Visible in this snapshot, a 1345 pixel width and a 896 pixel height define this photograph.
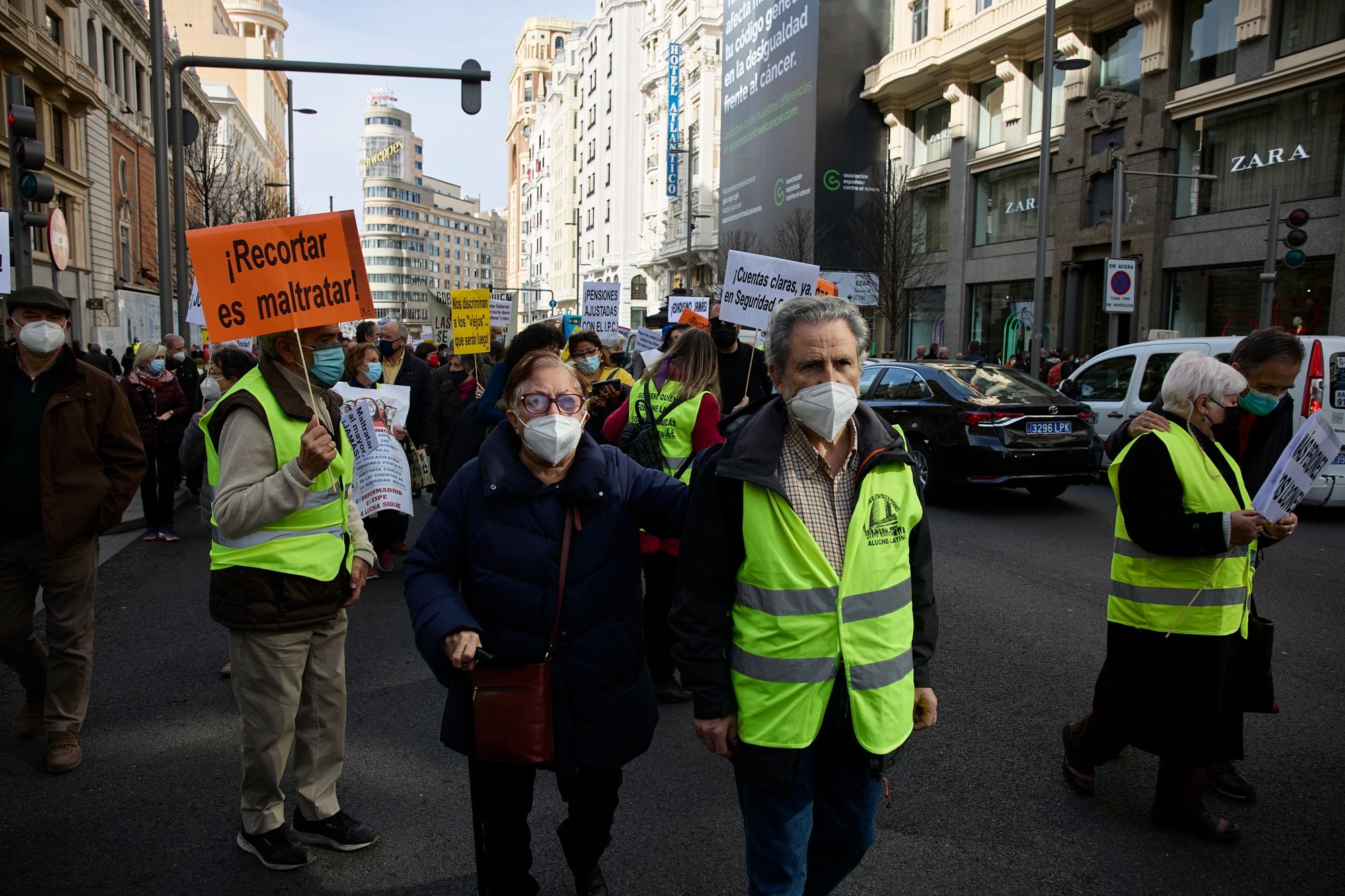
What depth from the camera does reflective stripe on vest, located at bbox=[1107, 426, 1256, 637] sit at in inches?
138

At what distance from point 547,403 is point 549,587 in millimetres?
513

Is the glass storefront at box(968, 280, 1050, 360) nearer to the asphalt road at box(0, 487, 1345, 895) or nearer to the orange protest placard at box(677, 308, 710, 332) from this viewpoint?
the orange protest placard at box(677, 308, 710, 332)

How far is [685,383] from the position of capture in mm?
5117

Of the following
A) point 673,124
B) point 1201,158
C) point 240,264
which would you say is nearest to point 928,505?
point 240,264

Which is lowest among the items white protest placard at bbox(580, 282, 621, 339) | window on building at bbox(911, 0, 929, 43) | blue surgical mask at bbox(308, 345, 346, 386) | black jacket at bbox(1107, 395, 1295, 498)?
black jacket at bbox(1107, 395, 1295, 498)

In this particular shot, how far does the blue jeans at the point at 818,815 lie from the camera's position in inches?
98.3

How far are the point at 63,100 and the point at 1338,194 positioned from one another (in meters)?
36.4

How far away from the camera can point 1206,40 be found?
2233cm

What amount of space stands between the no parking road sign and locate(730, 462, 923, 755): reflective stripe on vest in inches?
684

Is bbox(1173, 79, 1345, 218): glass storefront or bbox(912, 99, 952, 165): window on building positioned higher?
bbox(912, 99, 952, 165): window on building

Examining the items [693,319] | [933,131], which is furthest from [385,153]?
[693,319]

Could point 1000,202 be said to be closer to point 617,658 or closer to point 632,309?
point 617,658

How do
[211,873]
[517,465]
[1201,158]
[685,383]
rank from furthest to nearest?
[1201,158]
[685,383]
[211,873]
[517,465]

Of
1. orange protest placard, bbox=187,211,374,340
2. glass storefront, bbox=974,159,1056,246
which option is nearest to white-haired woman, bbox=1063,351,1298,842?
orange protest placard, bbox=187,211,374,340
